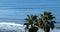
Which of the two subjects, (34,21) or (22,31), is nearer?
(34,21)

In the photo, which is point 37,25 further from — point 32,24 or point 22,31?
point 22,31

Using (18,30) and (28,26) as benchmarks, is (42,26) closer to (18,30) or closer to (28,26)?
(28,26)

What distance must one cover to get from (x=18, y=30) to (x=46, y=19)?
70.8ft

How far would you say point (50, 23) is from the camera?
200 ft

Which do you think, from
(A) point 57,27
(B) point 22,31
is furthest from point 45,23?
(A) point 57,27

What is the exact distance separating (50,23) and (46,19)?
106 centimetres

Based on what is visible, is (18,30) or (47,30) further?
(18,30)

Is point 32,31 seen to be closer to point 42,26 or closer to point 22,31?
point 42,26

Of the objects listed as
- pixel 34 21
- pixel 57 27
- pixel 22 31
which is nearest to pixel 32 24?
pixel 34 21

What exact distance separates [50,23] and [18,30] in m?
21.9

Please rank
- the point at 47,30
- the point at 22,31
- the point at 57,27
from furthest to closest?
the point at 57,27
the point at 22,31
the point at 47,30

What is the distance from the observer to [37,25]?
61.7 metres

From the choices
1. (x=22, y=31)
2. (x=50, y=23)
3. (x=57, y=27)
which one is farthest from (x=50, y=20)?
(x=57, y=27)

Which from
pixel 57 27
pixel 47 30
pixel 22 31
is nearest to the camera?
pixel 47 30
